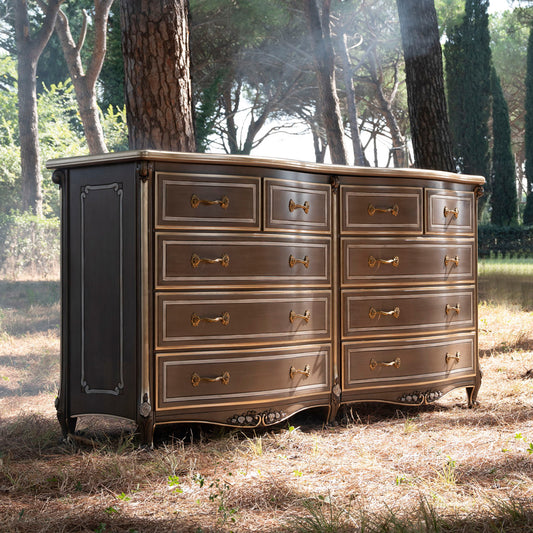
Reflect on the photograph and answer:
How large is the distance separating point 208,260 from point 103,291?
0.53m

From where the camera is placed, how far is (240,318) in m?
3.43

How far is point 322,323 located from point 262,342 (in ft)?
1.26

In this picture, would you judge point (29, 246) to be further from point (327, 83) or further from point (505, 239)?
point (505, 239)

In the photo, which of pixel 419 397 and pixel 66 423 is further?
pixel 419 397

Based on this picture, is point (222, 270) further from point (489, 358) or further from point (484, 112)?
point (484, 112)

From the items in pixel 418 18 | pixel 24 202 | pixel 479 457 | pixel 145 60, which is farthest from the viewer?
pixel 24 202

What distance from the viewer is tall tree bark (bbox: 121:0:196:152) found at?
14.9 ft

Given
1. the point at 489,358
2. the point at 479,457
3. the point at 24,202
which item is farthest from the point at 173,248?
the point at 24,202

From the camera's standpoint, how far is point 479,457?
3230 mm

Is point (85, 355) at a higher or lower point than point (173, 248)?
lower

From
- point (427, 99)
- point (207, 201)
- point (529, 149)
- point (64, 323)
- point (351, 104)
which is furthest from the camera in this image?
point (529, 149)

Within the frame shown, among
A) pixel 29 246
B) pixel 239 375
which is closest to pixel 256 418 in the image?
pixel 239 375

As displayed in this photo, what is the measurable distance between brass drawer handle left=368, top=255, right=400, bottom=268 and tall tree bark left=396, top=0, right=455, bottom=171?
8.32 ft

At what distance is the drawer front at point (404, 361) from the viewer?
150 inches
